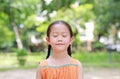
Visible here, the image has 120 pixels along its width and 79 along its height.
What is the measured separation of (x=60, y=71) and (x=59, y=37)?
0.52ft

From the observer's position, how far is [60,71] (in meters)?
1.48

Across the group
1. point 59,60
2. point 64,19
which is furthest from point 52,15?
point 59,60

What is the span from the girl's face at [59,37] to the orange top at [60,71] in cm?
8

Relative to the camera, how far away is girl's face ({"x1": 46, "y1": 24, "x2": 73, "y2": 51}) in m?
1.50

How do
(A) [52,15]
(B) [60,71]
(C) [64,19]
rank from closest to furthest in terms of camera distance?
1. (B) [60,71]
2. (A) [52,15]
3. (C) [64,19]

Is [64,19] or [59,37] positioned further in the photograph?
[64,19]

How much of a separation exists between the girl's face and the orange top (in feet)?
0.28

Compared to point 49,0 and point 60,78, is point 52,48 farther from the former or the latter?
point 49,0

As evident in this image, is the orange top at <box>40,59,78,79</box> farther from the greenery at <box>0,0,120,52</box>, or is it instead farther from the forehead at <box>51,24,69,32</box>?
the greenery at <box>0,0,120,52</box>

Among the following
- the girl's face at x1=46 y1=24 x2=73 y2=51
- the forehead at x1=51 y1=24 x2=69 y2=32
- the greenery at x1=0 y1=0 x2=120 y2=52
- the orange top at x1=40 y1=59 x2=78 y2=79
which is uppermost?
the greenery at x1=0 y1=0 x2=120 y2=52

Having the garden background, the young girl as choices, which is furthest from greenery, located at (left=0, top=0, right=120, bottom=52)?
the young girl

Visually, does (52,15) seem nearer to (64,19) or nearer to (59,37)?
(64,19)

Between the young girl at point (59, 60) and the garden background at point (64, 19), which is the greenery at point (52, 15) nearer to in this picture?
the garden background at point (64, 19)

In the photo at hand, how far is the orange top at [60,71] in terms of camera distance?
1.48 meters
